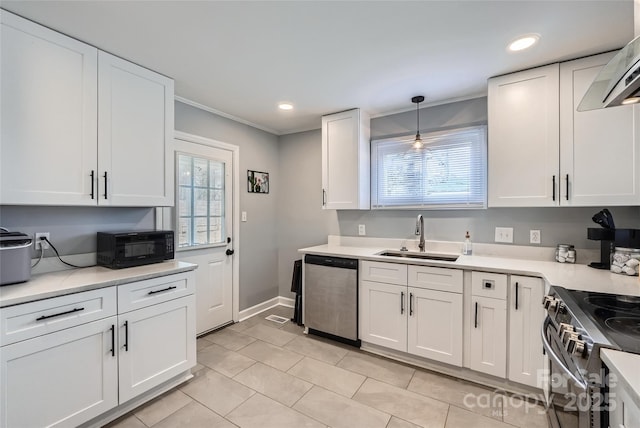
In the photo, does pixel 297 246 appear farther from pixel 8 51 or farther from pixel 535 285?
pixel 8 51

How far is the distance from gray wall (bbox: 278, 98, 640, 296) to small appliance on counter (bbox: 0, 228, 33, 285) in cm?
262

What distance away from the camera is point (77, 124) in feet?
6.11

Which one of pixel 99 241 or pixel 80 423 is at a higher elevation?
pixel 99 241

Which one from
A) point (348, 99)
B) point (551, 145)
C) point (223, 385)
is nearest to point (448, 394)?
point (223, 385)

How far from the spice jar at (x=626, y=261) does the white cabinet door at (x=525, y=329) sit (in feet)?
1.63

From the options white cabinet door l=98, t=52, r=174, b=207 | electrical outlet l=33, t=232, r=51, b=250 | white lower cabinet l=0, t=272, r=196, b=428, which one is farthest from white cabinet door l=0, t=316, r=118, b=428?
white cabinet door l=98, t=52, r=174, b=207

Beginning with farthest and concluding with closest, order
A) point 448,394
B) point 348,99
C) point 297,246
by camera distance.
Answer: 1. point 297,246
2. point 348,99
3. point 448,394

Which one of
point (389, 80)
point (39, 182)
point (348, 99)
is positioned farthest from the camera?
point (348, 99)

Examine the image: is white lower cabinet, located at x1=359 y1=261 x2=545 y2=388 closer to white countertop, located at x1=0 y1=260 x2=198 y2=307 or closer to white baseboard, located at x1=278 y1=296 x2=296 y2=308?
white baseboard, located at x1=278 y1=296 x2=296 y2=308

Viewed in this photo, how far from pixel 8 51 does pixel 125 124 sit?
0.64 metres

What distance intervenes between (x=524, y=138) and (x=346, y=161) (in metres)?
1.58

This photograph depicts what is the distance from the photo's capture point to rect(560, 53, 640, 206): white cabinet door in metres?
1.86

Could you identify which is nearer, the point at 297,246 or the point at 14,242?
the point at 14,242

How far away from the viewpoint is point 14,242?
5.20 feet
